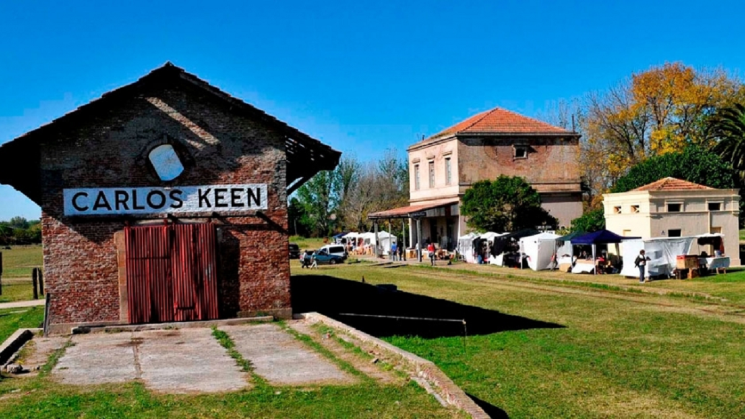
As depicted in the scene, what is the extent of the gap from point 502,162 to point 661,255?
71.4 feet

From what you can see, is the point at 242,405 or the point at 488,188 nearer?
the point at 242,405

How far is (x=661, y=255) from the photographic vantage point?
99.7 ft

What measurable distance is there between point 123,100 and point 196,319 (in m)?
4.76

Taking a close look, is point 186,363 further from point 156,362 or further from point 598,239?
point 598,239

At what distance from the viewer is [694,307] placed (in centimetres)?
2128

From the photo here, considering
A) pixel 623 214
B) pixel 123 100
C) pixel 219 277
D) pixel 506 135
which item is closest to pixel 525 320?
pixel 219 277

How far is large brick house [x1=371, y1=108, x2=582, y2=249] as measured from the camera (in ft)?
167

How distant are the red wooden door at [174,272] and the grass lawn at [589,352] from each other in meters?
3.46

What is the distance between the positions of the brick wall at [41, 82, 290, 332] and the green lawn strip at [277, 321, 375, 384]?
153 cm

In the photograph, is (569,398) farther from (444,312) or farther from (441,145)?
(441,145)

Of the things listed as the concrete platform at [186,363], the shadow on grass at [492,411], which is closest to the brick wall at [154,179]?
the concrete platform at [186,363]

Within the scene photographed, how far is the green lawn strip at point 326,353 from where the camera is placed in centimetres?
1069

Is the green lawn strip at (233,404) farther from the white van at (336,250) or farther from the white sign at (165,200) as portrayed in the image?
the white van at (336,250)

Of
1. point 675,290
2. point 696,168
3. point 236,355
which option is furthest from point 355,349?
point 696,168
